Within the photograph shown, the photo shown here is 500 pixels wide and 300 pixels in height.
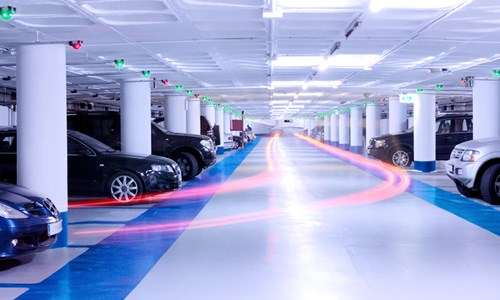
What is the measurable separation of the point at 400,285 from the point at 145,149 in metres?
10.3

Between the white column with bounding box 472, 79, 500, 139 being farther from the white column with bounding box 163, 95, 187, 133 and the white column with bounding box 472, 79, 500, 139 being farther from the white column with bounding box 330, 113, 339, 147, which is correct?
the white column with bounding box 330, 113, 339, 147

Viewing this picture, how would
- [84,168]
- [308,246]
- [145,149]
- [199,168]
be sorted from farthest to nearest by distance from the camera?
[199,168] → [145,149] → [84,168] → [308,246]

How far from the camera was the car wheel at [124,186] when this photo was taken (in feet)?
36.6

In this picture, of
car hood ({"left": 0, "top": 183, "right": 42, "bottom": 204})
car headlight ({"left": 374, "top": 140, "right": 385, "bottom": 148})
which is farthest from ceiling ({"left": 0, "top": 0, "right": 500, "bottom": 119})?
car headlight ({"left": 374, "top": 140, "right": 385, "bottom": 148})

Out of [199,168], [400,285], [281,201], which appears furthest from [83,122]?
[400,285]

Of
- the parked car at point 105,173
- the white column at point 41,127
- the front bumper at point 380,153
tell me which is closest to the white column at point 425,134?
the front bumper at point 380,153

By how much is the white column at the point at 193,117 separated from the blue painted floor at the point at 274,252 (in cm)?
1152

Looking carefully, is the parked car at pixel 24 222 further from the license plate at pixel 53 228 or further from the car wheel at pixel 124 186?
the car wheel at pixel 124 186

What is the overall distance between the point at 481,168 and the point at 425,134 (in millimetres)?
8192

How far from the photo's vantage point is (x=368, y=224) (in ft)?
28.8

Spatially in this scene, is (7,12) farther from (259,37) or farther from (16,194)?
(259,37)

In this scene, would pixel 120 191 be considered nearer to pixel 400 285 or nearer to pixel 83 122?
pixel 83 122

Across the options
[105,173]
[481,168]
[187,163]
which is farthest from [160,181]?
[481,168]

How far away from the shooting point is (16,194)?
21.5 feet
